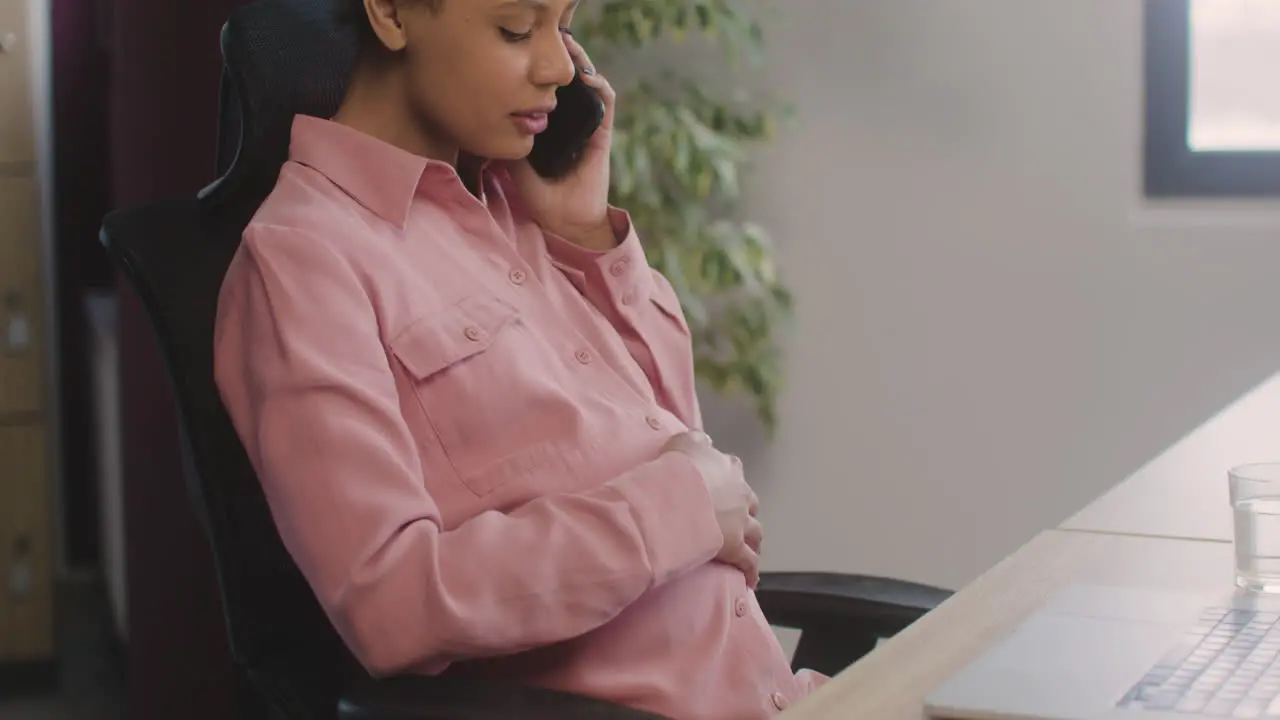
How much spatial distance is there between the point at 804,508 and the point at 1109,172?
32.3 inches

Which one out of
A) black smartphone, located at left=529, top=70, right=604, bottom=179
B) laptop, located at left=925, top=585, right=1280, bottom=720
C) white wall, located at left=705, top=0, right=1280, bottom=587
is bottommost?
white wall, located at left=705, top=0, right=1280, bottom=587

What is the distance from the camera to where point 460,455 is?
4.22 ft

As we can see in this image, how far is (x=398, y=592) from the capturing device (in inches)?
45.5

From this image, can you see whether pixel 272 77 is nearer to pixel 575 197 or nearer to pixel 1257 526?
pixel 575 197

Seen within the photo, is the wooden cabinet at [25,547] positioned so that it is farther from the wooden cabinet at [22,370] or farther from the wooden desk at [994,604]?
the wooden desk at [994,604]

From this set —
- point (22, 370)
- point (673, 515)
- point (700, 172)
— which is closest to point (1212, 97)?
point (700, 172)

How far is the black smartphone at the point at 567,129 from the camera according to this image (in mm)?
1586

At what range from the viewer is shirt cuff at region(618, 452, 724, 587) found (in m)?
1.23

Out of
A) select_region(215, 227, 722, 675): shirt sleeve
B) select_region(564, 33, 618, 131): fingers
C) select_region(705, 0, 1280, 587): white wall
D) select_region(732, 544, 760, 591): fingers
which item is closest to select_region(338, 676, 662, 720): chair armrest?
select_region(215, 227, 722, 675): shirt sleeve

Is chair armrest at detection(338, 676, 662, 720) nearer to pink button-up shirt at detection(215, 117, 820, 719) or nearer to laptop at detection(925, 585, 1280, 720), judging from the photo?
pink button-up shirt at detection(215, 117, 820, 719)

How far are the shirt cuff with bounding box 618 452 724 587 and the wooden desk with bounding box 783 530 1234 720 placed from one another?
196mm

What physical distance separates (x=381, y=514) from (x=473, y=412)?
0.16 metres

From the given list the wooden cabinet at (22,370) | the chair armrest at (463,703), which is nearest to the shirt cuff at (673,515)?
the chair armrest at (463,703)

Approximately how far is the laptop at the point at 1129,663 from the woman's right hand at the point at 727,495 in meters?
0.27
